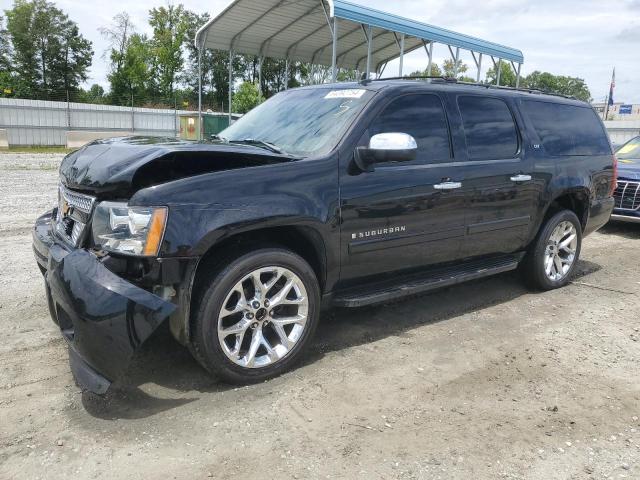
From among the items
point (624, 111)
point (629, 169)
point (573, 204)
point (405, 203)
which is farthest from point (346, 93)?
point (624, 111)

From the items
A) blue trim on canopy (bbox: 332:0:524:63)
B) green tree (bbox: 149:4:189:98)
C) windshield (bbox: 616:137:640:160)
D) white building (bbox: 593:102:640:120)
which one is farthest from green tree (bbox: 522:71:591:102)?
windshield (bbox: 616:137:640:160)

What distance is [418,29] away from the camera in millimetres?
15539

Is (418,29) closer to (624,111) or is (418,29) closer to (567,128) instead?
(567,128)

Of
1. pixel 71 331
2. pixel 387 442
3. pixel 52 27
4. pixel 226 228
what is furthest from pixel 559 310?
pixel 52 27

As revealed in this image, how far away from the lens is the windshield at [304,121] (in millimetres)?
3718

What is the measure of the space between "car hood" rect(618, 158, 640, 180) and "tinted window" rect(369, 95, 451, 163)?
18.9 ft

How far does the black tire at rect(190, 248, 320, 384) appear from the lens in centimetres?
299

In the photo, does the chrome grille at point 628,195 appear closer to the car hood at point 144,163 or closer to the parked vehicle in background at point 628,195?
the parked vehicle in background at point 628,195

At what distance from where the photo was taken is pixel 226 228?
2986mm

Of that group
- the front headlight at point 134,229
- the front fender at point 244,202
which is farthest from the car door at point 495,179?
the front headlight at point 134,229

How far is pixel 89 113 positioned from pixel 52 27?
37.6m

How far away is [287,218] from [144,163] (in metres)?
0.88

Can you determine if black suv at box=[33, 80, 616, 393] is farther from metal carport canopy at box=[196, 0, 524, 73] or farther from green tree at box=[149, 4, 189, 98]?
green tree at box=[149, 4, 189, 98]

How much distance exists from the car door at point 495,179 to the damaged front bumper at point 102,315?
267 centimetres
